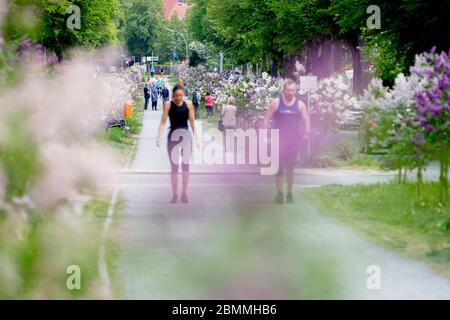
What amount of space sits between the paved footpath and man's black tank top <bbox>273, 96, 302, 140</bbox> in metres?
1.27

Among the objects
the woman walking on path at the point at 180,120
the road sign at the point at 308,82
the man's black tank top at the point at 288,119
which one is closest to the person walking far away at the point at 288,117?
the man's black tank top at the point at 288,119

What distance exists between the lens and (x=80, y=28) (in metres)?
59.3

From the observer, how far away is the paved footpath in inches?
384

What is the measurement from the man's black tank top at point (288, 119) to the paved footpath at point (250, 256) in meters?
1.27

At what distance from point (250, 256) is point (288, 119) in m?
3.43

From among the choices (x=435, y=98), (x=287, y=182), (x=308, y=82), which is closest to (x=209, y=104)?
(x=308, y=82)

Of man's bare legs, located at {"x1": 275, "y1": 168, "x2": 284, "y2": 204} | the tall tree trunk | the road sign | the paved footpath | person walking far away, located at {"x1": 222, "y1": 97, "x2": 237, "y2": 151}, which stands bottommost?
the paved footpath

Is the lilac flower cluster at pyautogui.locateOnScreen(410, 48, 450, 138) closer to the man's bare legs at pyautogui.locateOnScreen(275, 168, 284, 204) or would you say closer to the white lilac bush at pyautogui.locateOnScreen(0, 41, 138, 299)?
the man's bare legs at pyautogui.locateOnScreen(275, 168, 284, 204)

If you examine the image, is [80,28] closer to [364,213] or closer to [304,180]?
[304,180]

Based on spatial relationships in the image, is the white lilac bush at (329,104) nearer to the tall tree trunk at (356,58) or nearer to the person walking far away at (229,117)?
the person walking far away at (229,117)

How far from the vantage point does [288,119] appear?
14289mm

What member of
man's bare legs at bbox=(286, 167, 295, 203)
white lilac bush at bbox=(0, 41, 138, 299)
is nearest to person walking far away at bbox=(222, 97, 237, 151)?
man's bare legs at bbox=(286, 167, 295, 203)

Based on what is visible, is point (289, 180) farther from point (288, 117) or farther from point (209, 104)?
point (209, 104)
